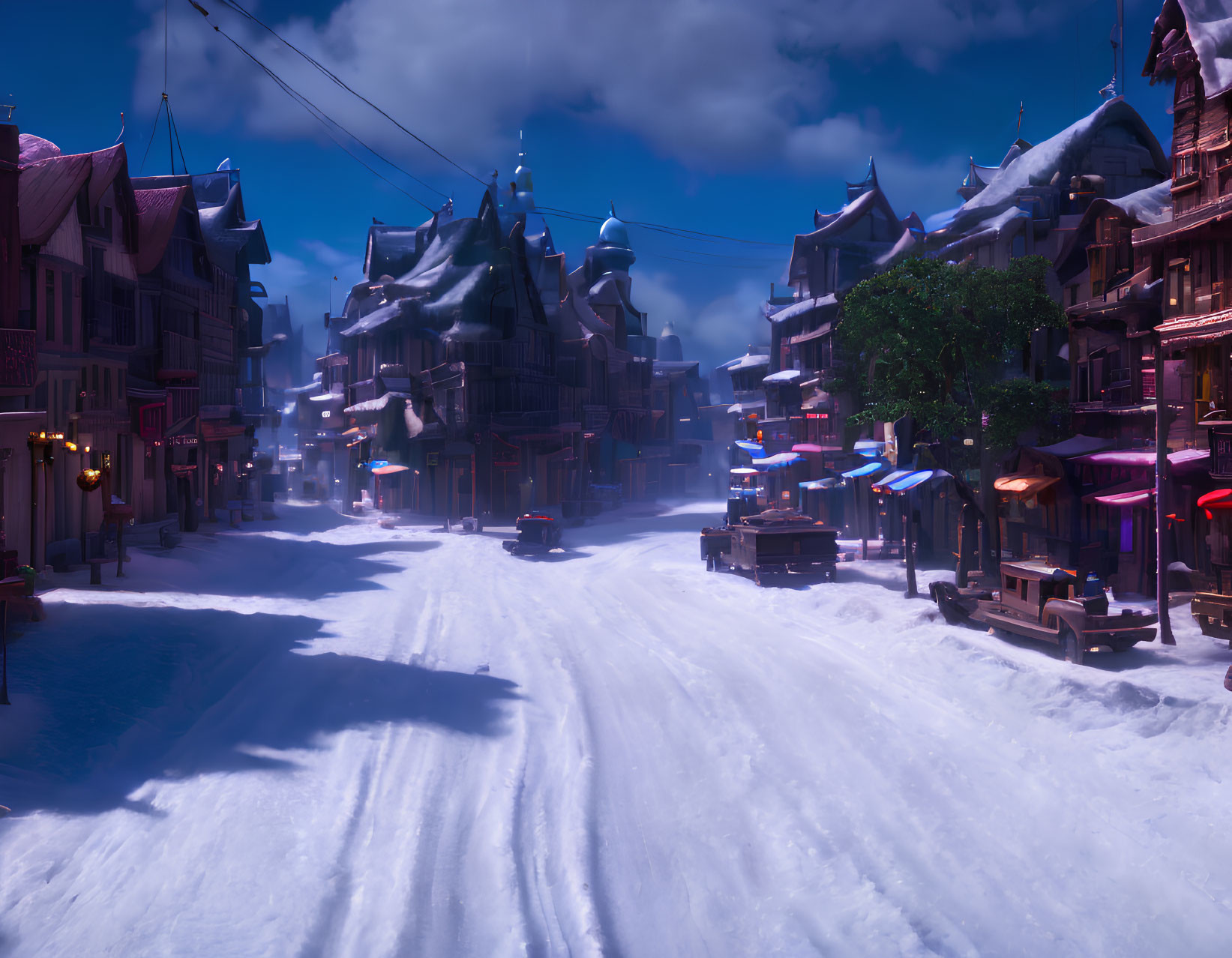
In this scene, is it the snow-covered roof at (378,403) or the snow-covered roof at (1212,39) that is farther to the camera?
the snow-covered roof at (378,403)

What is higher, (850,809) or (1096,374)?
(1096,374)

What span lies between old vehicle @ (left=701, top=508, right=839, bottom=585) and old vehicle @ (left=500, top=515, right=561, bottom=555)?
901 cm

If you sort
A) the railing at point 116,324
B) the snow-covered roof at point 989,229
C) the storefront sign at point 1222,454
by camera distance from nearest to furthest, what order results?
Answer: the storefront sign at point 1222,454 → the railing at point 116,324 → the snow-covered roof at point 989,229

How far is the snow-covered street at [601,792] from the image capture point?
725cm

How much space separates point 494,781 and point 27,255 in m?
20.2

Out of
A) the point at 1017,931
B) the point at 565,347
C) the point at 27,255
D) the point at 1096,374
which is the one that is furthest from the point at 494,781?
the point at 565,347

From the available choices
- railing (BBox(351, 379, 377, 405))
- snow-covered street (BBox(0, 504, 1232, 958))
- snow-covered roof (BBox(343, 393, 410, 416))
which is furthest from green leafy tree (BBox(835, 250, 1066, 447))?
railing (BBox(351, 379, 377, 405))

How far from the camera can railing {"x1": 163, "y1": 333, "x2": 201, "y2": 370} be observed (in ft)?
102

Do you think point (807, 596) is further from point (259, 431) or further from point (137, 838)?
point (259, 431)

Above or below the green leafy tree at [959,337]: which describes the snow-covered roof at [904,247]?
above

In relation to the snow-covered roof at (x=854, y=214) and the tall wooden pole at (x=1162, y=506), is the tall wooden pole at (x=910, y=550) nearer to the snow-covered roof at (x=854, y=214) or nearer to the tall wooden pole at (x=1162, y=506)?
the tall wooden pole at (x=1162, y=506)

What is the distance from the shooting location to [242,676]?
13703 mm

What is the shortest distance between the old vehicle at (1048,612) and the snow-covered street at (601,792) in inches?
18.2

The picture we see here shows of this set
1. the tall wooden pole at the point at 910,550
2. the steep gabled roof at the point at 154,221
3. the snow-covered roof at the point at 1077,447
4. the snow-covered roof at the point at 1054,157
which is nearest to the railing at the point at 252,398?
the steep gabled roof at the point at 154,221
